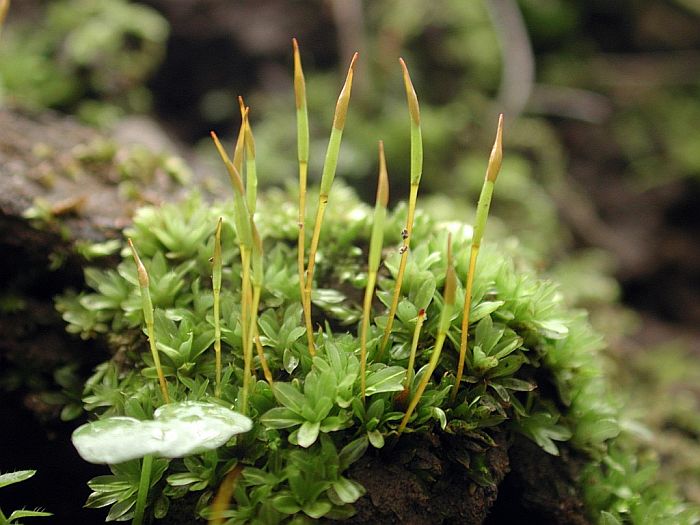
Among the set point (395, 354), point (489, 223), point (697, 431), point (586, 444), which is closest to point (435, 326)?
point (395, 354)

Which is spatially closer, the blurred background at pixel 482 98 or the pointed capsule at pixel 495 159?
the pointed capsule at pixel 495 159

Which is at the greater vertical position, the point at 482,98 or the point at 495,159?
the point at 495,159

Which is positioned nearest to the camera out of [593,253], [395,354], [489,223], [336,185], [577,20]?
[395,354]

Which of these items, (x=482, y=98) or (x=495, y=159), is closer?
(x=495, y=159)

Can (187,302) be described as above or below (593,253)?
above

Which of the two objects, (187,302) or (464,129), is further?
(464,129)

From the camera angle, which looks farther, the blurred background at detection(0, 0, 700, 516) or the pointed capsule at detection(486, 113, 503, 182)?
the blurred background at detection(0, 0, 700, 516)

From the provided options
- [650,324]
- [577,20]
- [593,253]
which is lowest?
[650,324]

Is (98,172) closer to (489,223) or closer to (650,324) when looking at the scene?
(489,223)
